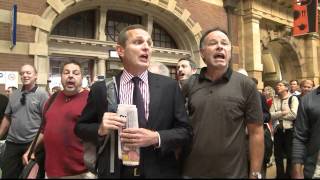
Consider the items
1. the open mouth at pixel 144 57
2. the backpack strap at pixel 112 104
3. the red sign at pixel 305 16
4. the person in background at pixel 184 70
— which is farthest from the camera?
the red sign at pixel 305 16

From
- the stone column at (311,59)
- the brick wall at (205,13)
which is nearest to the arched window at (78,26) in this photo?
the brick wall at (205,13)

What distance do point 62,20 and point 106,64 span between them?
1.76 meters

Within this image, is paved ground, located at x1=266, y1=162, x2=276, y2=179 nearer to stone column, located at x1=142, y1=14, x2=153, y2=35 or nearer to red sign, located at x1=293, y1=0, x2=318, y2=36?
stone column, located at x1=142, y1=14, x2=153, y2=35

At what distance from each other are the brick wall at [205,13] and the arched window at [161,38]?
115 centimetres

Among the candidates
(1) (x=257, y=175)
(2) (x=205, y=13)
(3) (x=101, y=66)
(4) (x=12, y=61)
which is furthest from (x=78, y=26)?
(1) (x=257, y=175)

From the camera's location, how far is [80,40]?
1030cm

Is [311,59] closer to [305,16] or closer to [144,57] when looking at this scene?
[305,16]

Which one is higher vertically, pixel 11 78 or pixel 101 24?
pixel 101 24

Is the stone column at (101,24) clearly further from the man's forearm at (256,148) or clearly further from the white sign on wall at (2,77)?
the man's forearm at (256,148)

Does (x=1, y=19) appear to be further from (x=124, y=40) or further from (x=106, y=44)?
(x=124, y=40)

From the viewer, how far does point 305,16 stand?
1338cm

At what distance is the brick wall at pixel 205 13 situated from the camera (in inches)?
471

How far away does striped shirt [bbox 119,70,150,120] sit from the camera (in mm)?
2330

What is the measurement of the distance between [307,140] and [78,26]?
8.96 metres
